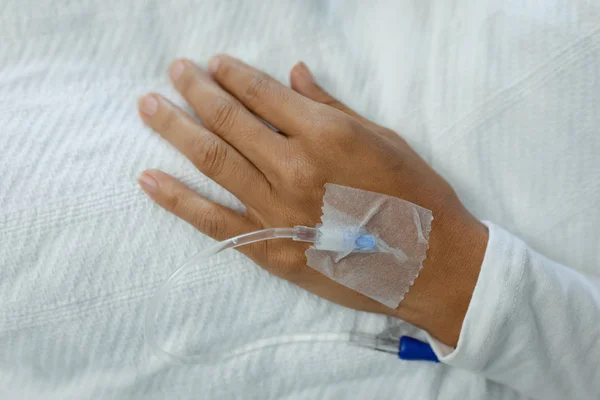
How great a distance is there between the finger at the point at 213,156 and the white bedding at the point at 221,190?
32 mm

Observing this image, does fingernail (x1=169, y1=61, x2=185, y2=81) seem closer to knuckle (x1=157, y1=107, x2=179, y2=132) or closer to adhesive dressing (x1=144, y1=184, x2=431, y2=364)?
knuckle (x1=157, y1=107, x2=179, y2=132)

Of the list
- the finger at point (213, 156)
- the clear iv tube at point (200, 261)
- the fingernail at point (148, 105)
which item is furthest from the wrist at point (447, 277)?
the fingernail at point (148, 105)

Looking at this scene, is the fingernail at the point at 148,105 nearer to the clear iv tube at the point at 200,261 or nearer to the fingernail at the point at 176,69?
the fingernail at the point at 176,69

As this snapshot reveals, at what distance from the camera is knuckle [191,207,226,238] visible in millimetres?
878

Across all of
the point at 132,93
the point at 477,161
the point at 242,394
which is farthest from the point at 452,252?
the point at 132,93

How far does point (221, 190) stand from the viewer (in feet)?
3.08

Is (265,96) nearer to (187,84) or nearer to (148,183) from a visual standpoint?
(187,84)

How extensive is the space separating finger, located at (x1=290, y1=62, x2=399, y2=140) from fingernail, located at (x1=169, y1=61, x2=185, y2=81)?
22cm

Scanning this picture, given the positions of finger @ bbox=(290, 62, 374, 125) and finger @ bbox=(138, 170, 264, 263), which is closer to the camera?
finger @ bbox=(138, 170, 264, 263)

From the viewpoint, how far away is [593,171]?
0.98 m

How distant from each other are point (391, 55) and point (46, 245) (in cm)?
76

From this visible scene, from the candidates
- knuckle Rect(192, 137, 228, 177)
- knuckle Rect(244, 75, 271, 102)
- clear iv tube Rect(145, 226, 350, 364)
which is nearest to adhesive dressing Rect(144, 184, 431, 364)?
clear iv tube Rect(145, 226, 350, 364)

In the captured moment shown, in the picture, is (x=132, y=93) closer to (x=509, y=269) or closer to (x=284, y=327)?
(x=284, y=327)

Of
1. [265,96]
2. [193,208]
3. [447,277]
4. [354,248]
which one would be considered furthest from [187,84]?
[447,277]
